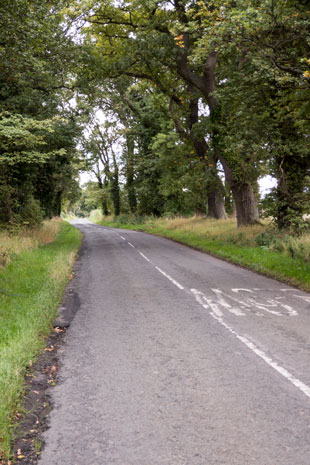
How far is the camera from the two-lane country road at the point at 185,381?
3.30 meters

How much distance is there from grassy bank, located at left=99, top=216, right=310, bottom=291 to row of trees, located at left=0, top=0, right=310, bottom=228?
1.06 metres

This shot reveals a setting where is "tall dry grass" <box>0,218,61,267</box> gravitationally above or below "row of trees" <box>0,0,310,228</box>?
below

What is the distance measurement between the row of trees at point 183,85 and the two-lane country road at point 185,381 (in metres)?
5.44

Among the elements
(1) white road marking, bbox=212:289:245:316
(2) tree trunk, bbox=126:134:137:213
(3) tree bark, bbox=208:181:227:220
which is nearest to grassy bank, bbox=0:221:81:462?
(1) white road marking, bbox=212:289:245:316

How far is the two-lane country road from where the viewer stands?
3305 millimetres

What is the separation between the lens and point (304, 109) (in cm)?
1042

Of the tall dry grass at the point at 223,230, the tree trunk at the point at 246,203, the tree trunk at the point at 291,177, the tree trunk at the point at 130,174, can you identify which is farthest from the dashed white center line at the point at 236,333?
the tree trunk at the point at 130,174

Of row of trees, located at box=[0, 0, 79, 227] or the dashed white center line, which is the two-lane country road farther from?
row of trees, located at box=[0, 0, 79, 227]

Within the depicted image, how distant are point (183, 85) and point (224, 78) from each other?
3614 mm

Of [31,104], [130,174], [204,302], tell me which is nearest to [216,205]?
[31,104]

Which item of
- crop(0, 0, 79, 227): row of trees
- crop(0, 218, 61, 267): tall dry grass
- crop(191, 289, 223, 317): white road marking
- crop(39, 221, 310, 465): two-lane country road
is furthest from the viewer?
crop(0, 218, 61, 267): tall dry grass

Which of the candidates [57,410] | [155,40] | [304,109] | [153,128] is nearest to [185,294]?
[57,410]

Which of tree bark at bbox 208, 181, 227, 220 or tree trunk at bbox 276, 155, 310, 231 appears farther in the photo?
tree bark at bbox 208, 181, 227, 220

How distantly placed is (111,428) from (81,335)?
9.49 feet
